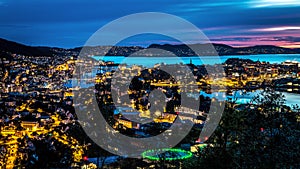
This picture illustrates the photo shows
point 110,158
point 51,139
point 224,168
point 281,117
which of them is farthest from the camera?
point 51,139

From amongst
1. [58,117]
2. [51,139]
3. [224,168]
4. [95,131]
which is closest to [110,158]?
[95,131]

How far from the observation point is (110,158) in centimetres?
841

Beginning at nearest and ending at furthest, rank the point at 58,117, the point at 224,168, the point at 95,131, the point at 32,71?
the point at 224,168
the point at 95,131
the point at 58,117
the point at 32,71

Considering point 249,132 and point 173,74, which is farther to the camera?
point 173,74

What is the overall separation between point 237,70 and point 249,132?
2759 centimetres

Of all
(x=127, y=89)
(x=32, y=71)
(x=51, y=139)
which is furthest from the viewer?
(x=32, y=71)

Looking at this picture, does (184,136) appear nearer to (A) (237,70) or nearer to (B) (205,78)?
(B) (205,78)

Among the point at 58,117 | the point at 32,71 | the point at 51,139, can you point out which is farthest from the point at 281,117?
the point at 32,71

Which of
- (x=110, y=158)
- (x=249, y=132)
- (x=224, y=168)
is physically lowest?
(x=110, y=158)

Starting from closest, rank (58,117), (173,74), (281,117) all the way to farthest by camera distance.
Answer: (281,117) → (58,117) → (173,74)

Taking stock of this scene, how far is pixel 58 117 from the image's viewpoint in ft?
49.7

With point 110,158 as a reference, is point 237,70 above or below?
above

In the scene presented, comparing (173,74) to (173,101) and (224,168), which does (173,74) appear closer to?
(173,101)

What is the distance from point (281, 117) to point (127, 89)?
66.7 feet
